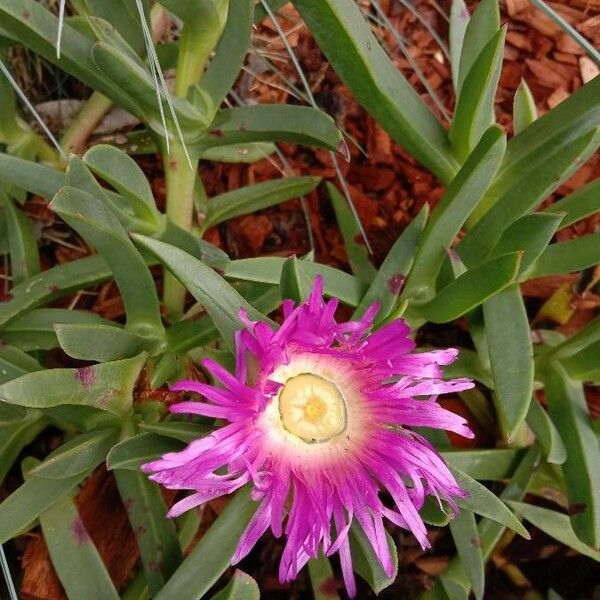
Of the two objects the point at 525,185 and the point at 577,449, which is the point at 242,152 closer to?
the point at 525,185

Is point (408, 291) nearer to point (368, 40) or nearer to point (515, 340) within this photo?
point (515, 340)

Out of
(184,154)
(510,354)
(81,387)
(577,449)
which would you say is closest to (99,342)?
(81,387)

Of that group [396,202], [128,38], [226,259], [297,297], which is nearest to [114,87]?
[128,38]

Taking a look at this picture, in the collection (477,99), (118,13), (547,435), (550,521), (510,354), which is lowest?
(550,521)

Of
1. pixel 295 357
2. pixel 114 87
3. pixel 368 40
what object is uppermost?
pixel 114 87

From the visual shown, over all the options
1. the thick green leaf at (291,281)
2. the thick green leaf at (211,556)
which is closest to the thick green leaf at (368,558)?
the thick green leaf at (211,556)

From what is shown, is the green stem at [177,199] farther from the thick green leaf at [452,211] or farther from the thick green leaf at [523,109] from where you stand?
the thick green leaf at [523,109]
